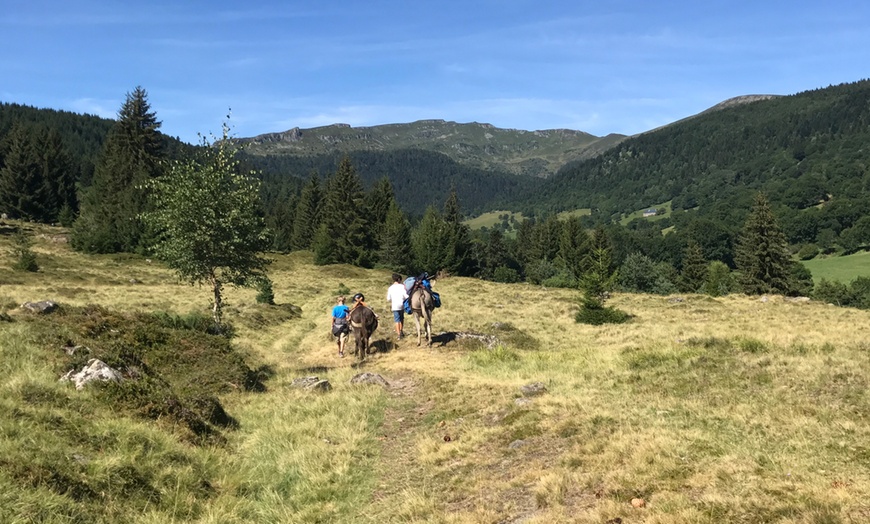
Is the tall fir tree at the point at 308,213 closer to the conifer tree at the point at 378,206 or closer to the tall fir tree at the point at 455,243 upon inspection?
the conifer tree at the point at 378,206

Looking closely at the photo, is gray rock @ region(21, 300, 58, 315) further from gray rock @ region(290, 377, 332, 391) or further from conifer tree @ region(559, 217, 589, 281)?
conifer tree @ region(559, 217, 589, 281)

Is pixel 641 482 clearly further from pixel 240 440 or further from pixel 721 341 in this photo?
pixel 721 341

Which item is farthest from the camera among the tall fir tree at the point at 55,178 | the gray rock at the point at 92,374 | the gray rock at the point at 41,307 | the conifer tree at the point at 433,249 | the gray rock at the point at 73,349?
the conifer tree at the point at 433,249

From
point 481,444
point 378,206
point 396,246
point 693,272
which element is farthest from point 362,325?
point 693,272

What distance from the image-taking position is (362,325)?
18094mm

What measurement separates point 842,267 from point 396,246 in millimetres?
104915

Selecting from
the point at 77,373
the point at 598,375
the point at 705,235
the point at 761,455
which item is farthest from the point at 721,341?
the point at 705,235

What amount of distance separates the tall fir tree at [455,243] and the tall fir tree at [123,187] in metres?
40.4

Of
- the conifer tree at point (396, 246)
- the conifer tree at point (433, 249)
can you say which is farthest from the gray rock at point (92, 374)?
the conifer tree at point (433, 249)

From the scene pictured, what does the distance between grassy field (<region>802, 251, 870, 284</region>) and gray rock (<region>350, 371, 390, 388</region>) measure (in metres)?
117

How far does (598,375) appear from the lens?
13875 millimetres

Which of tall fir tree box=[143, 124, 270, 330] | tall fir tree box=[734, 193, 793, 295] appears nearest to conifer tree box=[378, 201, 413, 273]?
tall fir tree box=[734, 193, 793, 295]

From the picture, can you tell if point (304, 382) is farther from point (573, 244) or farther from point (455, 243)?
point (573, 244)

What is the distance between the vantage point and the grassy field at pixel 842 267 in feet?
347
